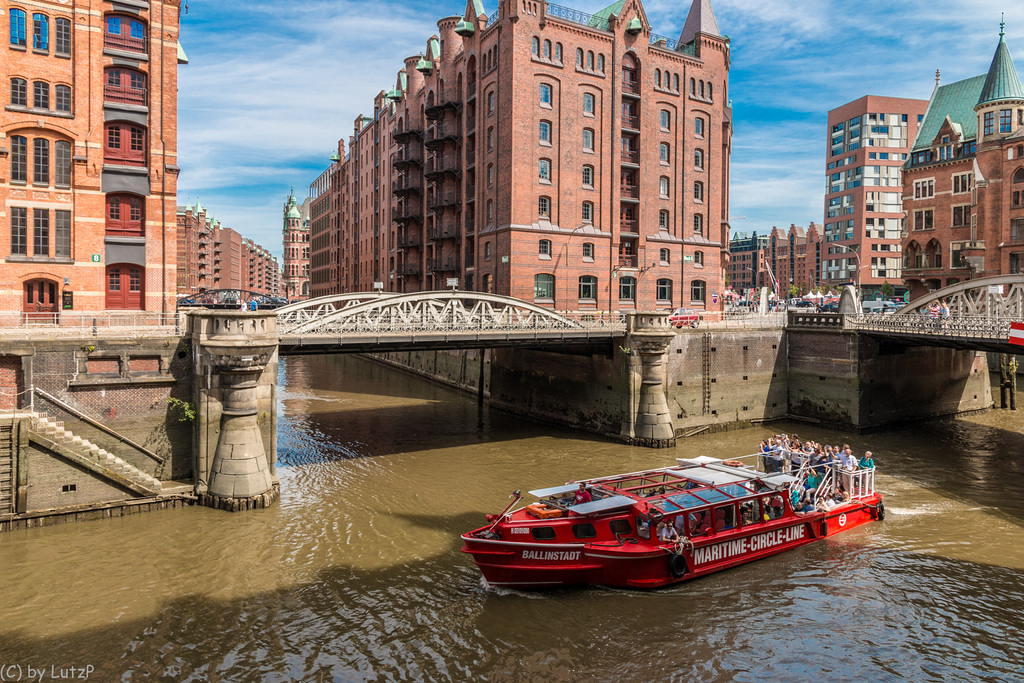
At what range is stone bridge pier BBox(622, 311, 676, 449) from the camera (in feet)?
107

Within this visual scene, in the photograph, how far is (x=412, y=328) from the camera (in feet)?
96.1

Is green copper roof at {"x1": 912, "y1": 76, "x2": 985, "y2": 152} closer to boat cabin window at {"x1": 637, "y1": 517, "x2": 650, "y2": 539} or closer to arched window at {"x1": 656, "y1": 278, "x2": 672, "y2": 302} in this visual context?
arched window at {"x1": 656, "y1": 278, "x2": 672, "y2": 302}

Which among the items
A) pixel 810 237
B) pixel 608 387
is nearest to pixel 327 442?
pixel 608 387

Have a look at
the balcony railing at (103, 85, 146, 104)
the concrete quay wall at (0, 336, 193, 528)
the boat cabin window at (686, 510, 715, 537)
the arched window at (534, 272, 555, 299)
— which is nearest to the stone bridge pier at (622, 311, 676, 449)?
the arched window at (534, 272, 555, 299)

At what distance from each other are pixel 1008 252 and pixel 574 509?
191 ft

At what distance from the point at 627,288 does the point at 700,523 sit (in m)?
33.3

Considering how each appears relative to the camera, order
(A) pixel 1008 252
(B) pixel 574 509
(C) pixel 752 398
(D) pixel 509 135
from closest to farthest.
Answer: (B) pixel 574 509 → (C) pixel 752 398 → (D) pixel 509 135 → (A) pixel 1008 252

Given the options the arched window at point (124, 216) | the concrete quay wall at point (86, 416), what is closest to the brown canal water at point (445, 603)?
the concrete quay wall at point (86, 416)

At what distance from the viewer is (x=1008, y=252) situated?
5628 centimetres

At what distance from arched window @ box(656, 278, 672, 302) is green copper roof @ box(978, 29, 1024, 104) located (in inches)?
1377

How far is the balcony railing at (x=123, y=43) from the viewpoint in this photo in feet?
107

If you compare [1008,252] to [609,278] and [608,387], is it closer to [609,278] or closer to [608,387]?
[609,278]

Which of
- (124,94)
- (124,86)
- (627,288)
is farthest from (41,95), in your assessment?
(627,288)

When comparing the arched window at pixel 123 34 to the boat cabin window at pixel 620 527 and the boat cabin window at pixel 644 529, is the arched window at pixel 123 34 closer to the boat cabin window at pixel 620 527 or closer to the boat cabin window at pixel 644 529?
the boat cabin window at pixel 620 527
